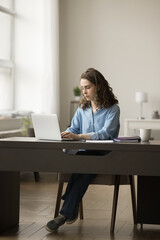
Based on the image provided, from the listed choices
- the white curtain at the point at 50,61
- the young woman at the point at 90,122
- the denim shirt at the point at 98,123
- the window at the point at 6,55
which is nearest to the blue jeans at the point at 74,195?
the young woman at the point at 90,122

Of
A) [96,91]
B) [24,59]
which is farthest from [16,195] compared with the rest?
[24,59]

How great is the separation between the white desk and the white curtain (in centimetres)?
115

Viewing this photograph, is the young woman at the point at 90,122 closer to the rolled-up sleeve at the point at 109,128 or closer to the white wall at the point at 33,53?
the rolled-up sleeve at the point at 109,128

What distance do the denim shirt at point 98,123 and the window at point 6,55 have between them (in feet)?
11.7

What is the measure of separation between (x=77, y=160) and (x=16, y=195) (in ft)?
2.64

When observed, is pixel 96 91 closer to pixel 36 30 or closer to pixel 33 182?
pixel 33 182

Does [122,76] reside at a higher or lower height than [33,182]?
higher

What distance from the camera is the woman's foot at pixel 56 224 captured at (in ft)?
12.8

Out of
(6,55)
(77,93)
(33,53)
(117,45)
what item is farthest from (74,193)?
(117,45)

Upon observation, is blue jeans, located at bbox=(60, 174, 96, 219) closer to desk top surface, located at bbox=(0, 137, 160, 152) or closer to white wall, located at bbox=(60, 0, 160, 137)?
desk top surface, located at bbox=(0, 137, 160, 152)

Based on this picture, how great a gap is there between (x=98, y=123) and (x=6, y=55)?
404 centimetres

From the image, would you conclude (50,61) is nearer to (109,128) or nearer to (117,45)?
(117,45)

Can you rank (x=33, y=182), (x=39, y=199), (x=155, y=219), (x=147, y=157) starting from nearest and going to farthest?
(x=147, y=157) < (x=155, y=219) < (x=39, y=199) < (x=33, y=182)

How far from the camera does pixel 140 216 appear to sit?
4.05m
